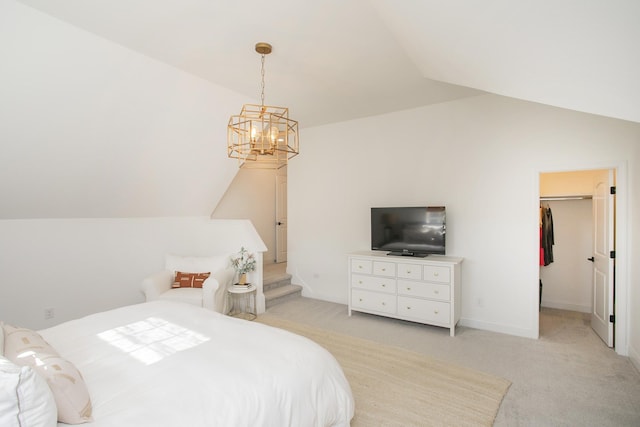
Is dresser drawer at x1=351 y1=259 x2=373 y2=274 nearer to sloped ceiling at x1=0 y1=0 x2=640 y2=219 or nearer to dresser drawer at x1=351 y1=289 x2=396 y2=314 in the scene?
dresser drawer at x1=351 y1=289 x2=396 y2=314

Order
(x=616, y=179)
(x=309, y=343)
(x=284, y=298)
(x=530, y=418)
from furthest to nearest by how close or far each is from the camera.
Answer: (x=284, y=298)
(x=616, y=179)
(x=530, y=418)
(x=309, y=343)

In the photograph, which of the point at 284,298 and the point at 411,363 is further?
the point at 284,298

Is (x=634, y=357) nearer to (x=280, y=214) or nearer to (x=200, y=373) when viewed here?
(x=200, y=373)

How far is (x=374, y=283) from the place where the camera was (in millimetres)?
4320

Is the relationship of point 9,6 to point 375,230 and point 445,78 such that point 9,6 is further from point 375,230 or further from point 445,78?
point 375,230

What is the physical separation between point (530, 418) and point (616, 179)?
104 inches

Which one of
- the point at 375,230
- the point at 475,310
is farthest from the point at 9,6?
the point at 475,310

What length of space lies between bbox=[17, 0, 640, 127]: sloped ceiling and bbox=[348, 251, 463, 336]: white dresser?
209cm

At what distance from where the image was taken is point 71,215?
3.68 meters

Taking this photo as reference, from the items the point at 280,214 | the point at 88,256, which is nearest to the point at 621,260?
the point at 280,214

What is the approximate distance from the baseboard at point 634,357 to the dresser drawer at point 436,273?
172 centimetres

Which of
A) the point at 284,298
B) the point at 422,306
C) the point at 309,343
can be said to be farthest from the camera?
the point at 284,298

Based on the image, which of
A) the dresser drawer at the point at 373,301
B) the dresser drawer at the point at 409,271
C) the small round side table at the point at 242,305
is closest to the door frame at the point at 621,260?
the dresser drawer at the point at 409,271

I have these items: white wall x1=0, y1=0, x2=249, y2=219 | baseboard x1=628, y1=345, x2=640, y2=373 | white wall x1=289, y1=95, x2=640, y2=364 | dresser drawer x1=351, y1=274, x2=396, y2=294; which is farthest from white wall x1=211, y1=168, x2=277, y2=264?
baseboard x1=628, y1=345, x2=640, y2=373
